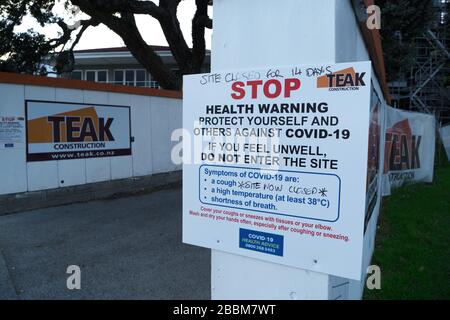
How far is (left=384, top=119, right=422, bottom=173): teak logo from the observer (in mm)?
10195

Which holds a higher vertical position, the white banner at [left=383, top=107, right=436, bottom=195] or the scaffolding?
the scaffolding

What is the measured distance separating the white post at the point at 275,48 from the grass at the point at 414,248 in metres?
2.06

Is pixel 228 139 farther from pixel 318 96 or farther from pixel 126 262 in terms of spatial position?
pixel 126 262

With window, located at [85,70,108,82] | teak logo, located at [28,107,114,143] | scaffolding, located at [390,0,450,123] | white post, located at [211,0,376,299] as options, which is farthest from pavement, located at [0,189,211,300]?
Answer: scaffolding, located at [390,0,450,123]

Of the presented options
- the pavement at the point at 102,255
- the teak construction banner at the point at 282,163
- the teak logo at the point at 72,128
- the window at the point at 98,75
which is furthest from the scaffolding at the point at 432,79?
the teak construction banner at the point at 282,163

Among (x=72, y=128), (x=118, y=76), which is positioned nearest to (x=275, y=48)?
(x=72, y=128)

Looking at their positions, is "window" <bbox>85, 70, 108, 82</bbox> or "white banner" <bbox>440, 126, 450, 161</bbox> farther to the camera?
"window" <bbox>85, 70, 108, 82</bbox>

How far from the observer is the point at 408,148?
11672 mm

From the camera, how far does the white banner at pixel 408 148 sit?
1031cm

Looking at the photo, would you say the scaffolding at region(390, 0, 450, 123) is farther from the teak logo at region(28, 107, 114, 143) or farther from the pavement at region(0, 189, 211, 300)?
the pavement at region(0, 189, 211, 300)

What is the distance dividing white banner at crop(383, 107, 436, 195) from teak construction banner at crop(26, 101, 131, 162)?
619 cm

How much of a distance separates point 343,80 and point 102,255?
436cm

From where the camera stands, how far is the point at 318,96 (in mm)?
2291

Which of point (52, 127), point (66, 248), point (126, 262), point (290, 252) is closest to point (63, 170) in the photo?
point (52, 127)
